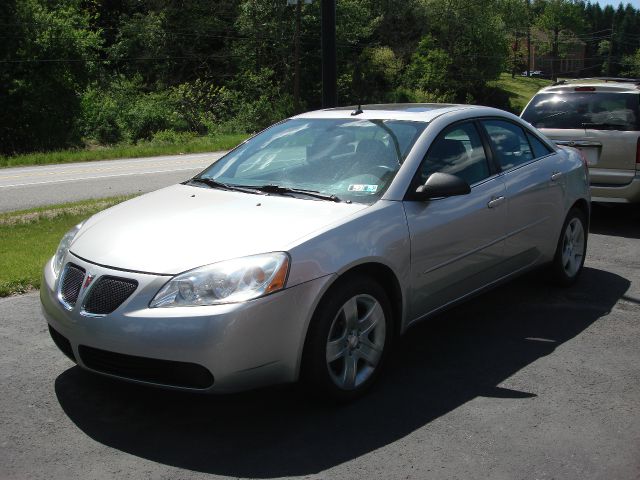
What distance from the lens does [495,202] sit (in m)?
5.36

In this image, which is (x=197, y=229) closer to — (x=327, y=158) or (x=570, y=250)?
(x=327, y=158)

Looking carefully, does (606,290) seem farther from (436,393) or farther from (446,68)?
(446,68)

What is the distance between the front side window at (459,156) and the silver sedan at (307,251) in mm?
13

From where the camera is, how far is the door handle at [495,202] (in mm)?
5305

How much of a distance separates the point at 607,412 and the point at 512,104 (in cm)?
7632

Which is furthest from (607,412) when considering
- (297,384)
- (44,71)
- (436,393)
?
(44,71)

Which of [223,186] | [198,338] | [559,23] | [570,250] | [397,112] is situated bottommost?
[570,250]

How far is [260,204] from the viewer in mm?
4590

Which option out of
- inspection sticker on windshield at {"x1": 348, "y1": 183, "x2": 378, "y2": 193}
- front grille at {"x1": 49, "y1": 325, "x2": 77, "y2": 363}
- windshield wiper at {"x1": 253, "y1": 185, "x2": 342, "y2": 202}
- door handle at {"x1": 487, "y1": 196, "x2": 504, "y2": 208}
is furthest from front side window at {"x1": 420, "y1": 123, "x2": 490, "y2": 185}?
front grille at {"x1": 49, "y1": 325, "x2": 77, "y2": 363}

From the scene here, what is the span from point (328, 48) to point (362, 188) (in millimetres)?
5308

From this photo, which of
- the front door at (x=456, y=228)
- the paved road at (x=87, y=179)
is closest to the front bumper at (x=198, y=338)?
the front door at (x=456, y=228)

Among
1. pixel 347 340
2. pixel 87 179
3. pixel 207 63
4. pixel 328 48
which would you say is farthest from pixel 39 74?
pixel 347 340

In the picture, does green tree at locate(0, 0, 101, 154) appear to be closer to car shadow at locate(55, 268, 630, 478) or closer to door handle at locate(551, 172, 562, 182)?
door handle at locate(551, 172, 562, 182)

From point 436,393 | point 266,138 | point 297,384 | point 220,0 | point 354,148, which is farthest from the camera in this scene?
point 220,0
